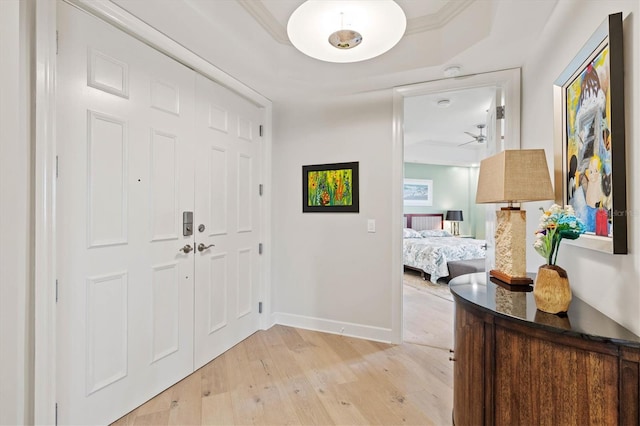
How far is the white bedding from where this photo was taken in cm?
489

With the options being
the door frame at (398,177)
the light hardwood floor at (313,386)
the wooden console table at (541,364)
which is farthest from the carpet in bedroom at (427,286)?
the wooden console table at (541,364)

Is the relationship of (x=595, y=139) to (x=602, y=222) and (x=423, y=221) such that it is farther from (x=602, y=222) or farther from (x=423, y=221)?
(x=423, y=221)

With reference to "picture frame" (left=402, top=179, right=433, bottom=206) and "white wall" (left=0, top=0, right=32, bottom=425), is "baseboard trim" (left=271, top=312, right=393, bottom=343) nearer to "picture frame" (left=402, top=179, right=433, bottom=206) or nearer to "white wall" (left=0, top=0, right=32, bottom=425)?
"white wall" (left=0, top=0, right=32, bottom=425)

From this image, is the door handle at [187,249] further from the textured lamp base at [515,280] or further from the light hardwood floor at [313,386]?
the textured lamp base at [515,280]

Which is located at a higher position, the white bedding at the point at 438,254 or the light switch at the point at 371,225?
the light switch at the point at 371,225

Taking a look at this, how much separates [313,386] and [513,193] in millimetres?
1739

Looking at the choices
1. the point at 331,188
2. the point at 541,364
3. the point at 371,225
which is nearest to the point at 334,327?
the point at 371,225

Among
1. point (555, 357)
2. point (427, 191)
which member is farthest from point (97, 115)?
point (427, 191)

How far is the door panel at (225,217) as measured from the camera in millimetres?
2359

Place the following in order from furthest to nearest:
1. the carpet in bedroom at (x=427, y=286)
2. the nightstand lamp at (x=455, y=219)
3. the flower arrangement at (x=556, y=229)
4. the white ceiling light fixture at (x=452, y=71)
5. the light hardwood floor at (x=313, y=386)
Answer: the nightstand lamp at (x=455, y=219)
the carpet in bedroom at (x=427, y=286)
the white ceiling light fixture at (x=452, y=71)
the light hardwood floor at (x=313, y=386)
the flower arrangement at (x=556, y=229)

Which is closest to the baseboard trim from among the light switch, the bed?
the light switch

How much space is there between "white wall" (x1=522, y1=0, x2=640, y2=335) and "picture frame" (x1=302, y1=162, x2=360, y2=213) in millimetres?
1446

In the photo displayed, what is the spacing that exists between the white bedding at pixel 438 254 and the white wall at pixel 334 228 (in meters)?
2.42

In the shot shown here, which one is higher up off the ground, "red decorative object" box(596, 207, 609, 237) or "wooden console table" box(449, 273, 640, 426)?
"red decorative object" box(596, 207, 609, 237)
